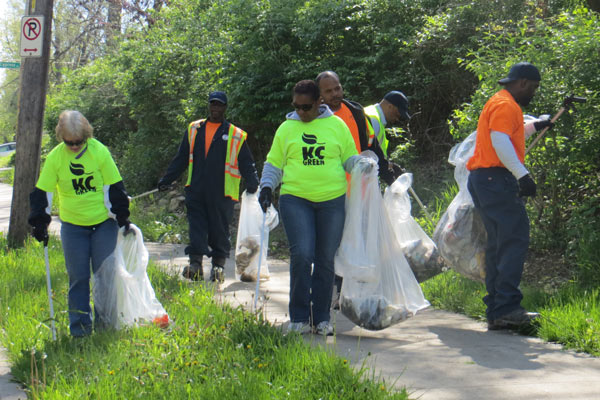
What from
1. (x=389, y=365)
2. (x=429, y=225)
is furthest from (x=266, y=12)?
(x=389, y=365)

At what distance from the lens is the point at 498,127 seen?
17.9 feet

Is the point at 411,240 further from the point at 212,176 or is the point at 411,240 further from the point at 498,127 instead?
the point at 212,176

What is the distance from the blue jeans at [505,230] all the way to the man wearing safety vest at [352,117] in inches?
39.6

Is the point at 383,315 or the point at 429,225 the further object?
the point at 429,225

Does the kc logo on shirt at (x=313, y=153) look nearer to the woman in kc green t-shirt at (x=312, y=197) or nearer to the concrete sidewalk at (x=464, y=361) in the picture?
the woman in kc green t-shirt at (x=312, y=197)

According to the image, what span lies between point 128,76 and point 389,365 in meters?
13.5

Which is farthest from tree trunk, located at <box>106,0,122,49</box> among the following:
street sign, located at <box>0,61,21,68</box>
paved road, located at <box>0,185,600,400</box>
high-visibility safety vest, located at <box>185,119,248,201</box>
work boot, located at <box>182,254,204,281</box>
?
paved road, located at <box>0,185,600,400</box>

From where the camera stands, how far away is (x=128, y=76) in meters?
16.9

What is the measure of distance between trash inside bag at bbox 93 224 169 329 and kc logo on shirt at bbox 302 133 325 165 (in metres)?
1.42

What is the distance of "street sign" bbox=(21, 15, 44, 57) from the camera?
966cm

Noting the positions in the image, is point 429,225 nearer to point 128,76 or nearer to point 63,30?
point 128,76

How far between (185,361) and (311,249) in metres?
1.29

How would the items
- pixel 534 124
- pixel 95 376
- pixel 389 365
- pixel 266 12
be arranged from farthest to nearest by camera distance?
1. pixel 266 12
2. pixel 534 124
3. pixel 389 365
4. pixel 95 376

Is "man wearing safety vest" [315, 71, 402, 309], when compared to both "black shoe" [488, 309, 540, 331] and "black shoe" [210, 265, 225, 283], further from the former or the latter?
"black shoe" [210, 265, 225, 283]
